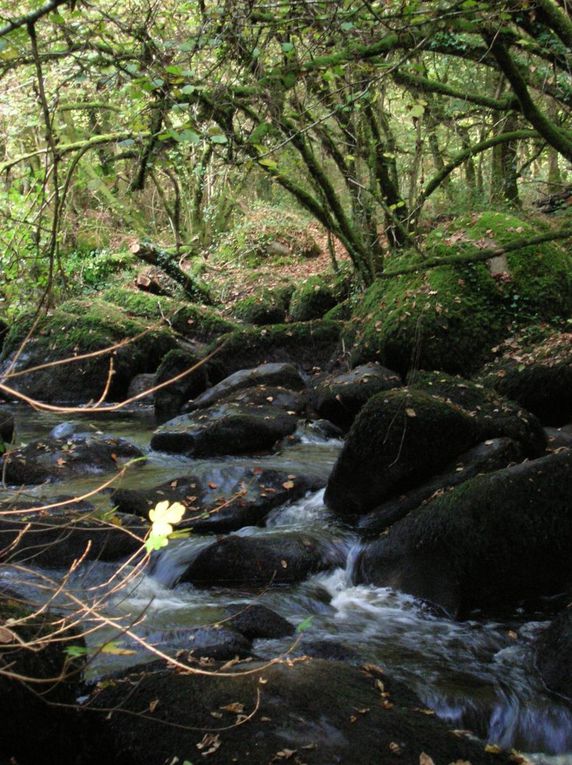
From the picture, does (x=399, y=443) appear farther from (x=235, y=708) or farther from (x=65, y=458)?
(x=65, y=458)

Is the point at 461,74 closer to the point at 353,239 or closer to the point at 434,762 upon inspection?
the point at 353,239

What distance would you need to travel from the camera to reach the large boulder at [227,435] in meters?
9.12

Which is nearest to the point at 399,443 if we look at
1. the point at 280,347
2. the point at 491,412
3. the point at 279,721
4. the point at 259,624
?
the point at 491,412

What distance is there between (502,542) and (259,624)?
5.91 feet

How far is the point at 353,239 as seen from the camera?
12547mm

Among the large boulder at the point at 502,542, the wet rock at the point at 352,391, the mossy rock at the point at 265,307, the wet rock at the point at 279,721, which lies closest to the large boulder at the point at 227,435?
the wet rock at the point at 352,391

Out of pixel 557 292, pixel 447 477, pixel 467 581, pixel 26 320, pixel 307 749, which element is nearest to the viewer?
pixel 307 749

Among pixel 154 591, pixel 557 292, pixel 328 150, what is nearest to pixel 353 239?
pixel 328 150

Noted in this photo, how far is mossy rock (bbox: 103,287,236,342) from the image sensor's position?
14570 mm

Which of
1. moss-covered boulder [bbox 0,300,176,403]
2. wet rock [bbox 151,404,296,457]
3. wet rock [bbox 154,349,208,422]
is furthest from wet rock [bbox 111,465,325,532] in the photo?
moss-covered boulder [bbox 0,300,176,403]

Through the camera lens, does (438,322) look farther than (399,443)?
Yes

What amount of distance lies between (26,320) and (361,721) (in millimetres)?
13556

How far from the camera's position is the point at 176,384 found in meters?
12.1

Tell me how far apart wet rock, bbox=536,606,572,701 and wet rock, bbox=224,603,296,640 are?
62.8 inches
